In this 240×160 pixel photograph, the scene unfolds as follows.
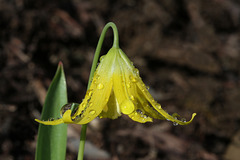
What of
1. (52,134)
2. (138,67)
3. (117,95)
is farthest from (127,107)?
(138,67)

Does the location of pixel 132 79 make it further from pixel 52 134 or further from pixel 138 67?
pixel 138 67

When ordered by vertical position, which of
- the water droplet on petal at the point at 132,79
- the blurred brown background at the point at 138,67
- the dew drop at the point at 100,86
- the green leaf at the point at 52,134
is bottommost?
the green leaf at the point at 52,134

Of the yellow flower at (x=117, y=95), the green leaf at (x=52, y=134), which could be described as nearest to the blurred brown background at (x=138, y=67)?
the green leaf at (x=52, y=134)

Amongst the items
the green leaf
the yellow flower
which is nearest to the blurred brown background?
the green leaf

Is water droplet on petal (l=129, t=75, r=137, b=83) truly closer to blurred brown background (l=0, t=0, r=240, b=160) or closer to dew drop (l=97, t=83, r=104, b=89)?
dew drop (l=97, t=83, r=104, b=89)

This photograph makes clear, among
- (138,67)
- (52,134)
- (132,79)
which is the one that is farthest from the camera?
(138,67)

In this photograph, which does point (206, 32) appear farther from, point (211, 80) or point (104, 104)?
point (104, 104)

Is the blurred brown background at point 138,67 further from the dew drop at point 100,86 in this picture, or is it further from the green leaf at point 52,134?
the dew drop at point 100,86
